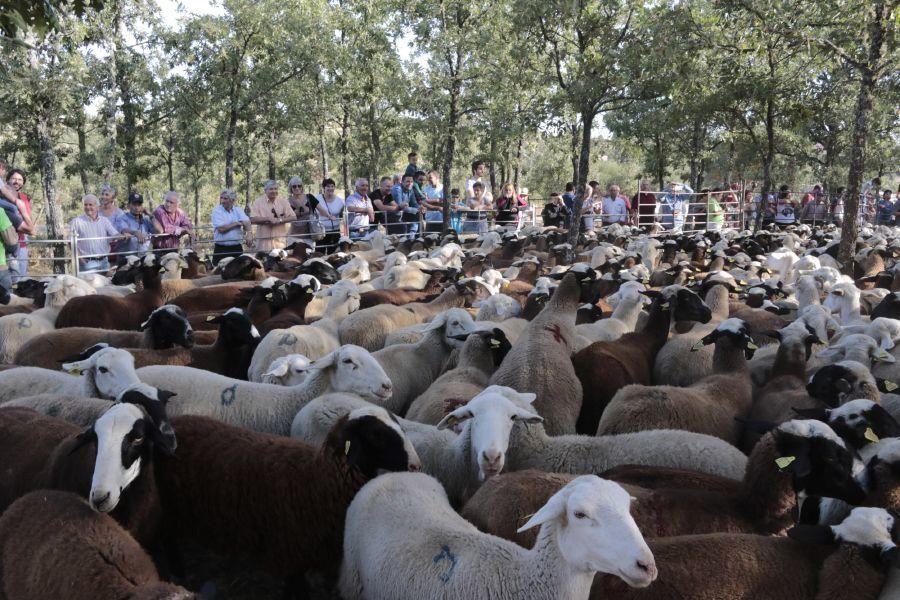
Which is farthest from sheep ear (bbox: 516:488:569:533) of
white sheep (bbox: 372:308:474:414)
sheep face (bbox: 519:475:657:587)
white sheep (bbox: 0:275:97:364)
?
white sheep (bbox: 0:275:97:364)

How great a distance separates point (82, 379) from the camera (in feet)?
15.5

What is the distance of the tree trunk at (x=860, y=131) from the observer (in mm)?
9609

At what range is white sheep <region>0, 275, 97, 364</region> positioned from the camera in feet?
21.5

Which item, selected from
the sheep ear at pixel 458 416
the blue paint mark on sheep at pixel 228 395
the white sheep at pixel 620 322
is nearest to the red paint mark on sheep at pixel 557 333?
the white sheep at pixel 620 322

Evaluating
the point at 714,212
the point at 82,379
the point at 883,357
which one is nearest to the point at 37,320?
the point at 82,379

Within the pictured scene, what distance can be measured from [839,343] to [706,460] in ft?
8.47

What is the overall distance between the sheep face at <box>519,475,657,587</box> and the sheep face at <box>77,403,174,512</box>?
183cm

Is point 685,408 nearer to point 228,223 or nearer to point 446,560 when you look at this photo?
point 446,560

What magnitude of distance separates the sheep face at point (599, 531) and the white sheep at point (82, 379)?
302 cm

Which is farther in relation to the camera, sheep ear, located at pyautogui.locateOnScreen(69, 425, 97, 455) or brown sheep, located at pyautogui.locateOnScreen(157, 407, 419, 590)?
brown sheep, located at pyautogui.locateOnScreen(157, 407, 419, 590)

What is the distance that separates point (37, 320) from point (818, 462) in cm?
688

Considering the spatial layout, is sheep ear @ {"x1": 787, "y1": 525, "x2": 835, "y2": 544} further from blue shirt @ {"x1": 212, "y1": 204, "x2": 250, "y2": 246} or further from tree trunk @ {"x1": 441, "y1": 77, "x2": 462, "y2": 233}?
tree trunk @ {"x1": 441, "y1": 77, "x2": 462, "y2": 233}

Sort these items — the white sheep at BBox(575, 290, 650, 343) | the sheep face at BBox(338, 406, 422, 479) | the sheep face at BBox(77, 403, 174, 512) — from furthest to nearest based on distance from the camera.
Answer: the white sheep at BBox(575, 290, 650, 343) → the sheep face at BBox(338, 406, 422, 479) → the sheep face at BBox(77, 403, 174, 512)

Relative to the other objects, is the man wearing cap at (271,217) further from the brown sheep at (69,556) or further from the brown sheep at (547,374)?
the brown sheep at (69,556)
